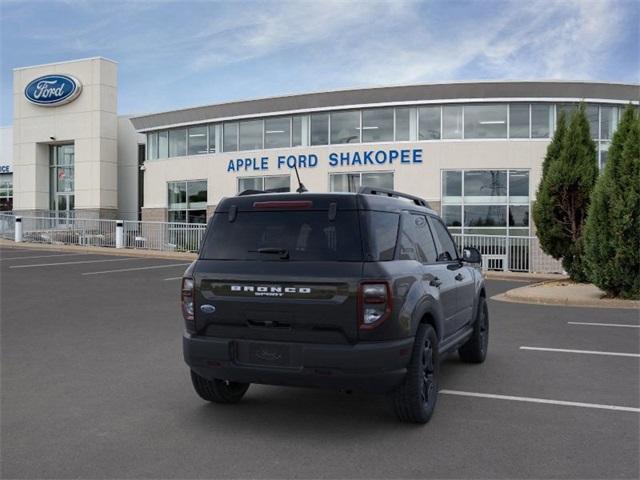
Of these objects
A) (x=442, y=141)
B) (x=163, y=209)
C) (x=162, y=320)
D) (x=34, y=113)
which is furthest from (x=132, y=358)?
(x=34, y=113)

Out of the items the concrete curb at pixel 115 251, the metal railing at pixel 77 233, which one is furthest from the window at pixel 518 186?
the metal railing at pixel 77 233

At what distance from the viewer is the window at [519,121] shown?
24.8 meters

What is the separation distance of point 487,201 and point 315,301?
21516 mm

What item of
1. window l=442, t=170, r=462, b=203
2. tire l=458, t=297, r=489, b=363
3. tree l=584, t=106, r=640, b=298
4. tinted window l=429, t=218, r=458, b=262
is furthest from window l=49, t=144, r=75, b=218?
tinted window l=429, t=218, r=458, b=262

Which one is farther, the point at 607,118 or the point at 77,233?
the point at 77,233

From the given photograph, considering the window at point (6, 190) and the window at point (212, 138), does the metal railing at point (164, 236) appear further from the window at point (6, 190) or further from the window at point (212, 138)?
the window at point (6, 190)

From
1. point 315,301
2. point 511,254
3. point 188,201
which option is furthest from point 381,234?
point 188,201

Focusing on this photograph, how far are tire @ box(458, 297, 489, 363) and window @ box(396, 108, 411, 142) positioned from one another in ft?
63.1

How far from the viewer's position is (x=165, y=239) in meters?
26.8

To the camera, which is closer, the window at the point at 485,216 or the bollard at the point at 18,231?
the window at the point at 485,216

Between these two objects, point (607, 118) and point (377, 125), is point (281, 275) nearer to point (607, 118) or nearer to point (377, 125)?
point (377, 125)

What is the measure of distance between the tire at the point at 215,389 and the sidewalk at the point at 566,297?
905cm

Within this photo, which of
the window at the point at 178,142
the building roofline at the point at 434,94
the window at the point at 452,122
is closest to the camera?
the building roofline at the point at 434,94

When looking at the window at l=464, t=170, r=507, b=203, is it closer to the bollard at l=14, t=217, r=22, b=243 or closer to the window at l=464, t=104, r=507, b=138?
the window at l=464, t=104, r=507, b=138
